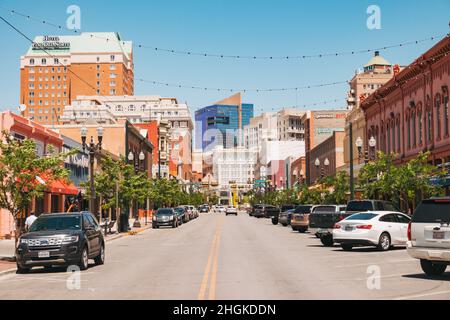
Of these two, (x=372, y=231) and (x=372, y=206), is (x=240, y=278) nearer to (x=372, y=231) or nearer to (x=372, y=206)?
(x=372, y=231)

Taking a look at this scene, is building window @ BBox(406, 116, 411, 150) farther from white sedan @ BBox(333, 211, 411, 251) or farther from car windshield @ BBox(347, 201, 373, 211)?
white sedan @ BBox(333, 211, 411, 251)

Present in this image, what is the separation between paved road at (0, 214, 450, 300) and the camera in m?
13.9

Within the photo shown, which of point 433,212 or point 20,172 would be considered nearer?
point 433,212

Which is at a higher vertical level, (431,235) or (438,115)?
(438,115)

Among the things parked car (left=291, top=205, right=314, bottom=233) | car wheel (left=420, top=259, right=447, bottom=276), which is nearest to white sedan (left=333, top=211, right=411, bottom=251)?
car wheel (left=420, top=259, right=447, bottom=276)

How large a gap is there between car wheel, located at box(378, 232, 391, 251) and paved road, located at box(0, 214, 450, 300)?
699 millimetres

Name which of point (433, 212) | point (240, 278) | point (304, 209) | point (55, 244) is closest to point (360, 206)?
point (304, 209)

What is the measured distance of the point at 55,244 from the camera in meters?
19.6

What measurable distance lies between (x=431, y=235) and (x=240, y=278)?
469 cm

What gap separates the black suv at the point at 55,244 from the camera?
19.6m
